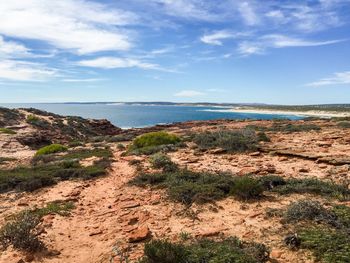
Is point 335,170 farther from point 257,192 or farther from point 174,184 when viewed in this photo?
point 174,184

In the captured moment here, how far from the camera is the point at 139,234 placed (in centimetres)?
716

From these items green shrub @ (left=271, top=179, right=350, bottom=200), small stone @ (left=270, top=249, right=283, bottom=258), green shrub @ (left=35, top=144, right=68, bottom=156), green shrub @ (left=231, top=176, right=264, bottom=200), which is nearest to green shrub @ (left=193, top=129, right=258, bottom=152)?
green shrub @ (left=271, top=179, right=350, bottom=200)

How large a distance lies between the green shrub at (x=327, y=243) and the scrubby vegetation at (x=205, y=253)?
783 millimetres

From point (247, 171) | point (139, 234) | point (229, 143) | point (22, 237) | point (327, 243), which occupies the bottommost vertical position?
point (22, 237)

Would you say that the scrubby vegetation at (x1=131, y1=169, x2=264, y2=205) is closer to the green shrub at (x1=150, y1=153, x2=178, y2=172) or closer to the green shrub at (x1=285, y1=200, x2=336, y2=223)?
the green shrub at (x1=150, y1=153, x2=178, y2=172)

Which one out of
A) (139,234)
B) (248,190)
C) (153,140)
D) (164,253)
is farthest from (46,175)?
(153,140)

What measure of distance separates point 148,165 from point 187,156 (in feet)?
8.60

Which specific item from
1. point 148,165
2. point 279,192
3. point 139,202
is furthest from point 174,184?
point 148,165

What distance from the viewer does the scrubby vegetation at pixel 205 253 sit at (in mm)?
5613

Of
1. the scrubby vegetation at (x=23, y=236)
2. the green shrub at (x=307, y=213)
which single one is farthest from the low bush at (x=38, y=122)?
the green shrub at (x=307, y=213)

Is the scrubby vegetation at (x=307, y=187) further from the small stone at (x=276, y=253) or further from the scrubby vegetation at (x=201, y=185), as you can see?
the small stone at (x=276, y=253)

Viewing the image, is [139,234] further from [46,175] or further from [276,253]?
[46,175]

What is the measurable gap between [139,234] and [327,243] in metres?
3.69

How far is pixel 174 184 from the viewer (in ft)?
36.1
